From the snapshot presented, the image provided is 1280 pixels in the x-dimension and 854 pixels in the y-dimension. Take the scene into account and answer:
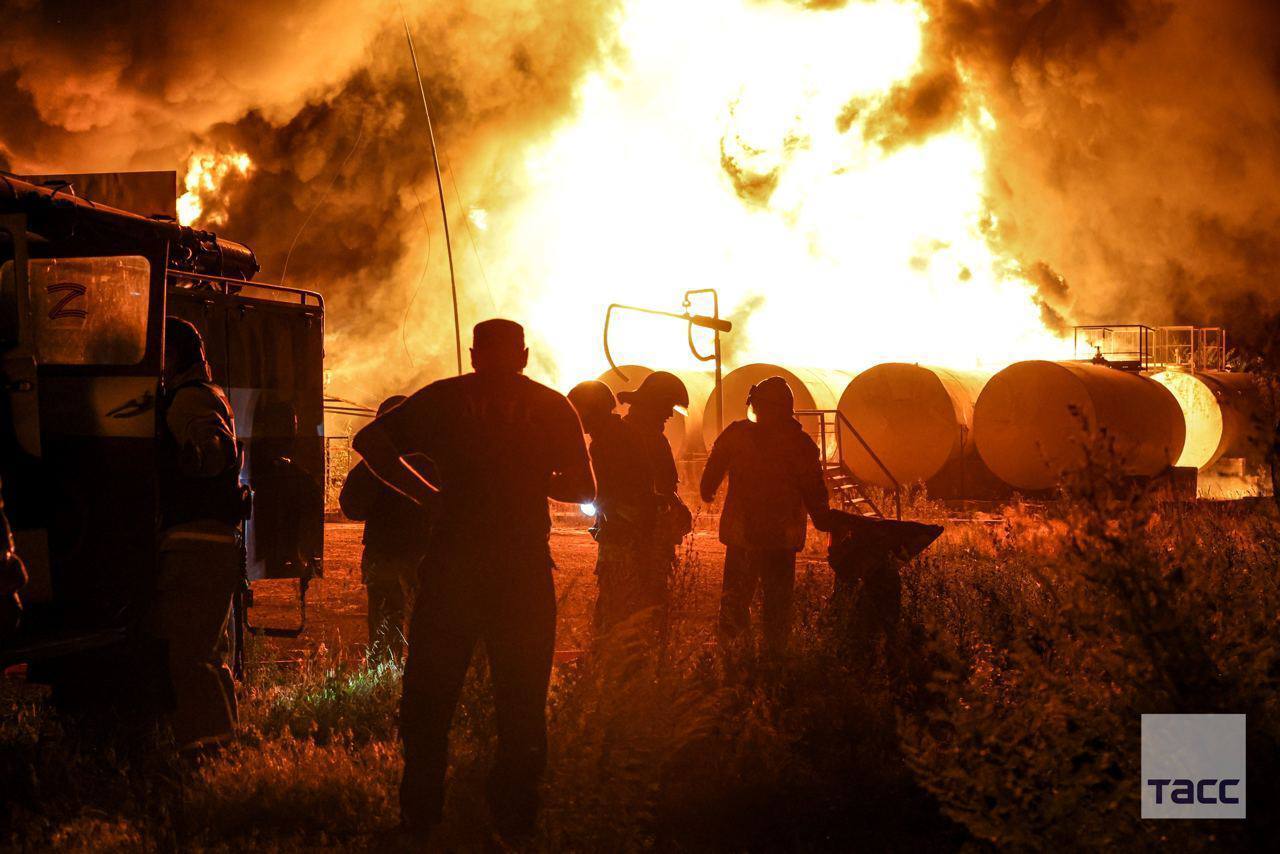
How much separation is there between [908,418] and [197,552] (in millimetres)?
17673

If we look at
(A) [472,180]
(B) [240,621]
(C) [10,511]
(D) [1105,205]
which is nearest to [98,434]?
(C) [10,511]

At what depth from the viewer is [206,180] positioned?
2881 centimetres

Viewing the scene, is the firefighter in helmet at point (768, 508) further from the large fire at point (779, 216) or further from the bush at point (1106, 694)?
the large fire at point (779, 216)

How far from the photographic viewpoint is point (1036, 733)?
13.2 feet

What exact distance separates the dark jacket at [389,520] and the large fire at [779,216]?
74.4ft

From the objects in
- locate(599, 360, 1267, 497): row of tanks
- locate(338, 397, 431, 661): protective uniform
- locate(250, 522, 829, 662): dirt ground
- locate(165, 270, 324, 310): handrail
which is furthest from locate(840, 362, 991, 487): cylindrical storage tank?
locate(338, 397, 431, 661): protective uniform

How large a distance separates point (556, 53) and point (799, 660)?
91.2 feet

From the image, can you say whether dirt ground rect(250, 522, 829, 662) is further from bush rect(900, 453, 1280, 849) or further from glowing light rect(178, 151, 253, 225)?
glowing light rect(178, 151, 253, 225)

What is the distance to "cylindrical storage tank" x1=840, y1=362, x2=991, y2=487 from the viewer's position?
70.0ft

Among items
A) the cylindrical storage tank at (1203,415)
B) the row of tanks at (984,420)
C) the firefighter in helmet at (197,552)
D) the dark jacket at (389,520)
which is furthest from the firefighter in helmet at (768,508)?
the cylindrical storage tank at (1203,415)

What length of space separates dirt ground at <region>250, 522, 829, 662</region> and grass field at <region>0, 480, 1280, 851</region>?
0.82m

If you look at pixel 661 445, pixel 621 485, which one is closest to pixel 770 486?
pixel 661 445

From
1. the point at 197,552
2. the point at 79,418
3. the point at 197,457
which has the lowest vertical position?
the point at 197,552

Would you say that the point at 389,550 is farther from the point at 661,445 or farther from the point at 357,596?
the point at 357,596
